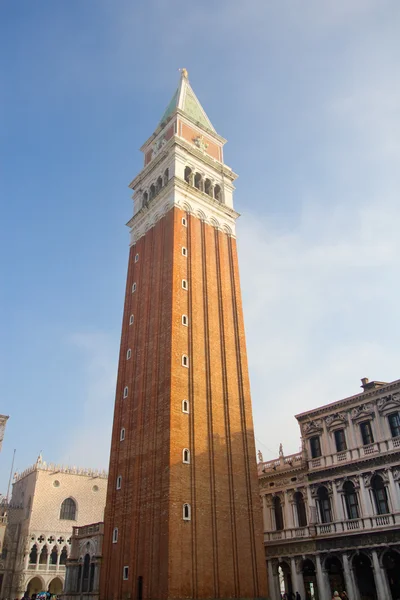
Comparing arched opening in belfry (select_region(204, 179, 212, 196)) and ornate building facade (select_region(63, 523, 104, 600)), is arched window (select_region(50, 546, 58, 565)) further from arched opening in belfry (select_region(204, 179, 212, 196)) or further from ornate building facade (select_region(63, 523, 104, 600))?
arched opening in belfry (select_region(204, 179, 212, 196))

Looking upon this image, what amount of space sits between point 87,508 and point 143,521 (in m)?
33.8

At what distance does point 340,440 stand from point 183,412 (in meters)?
12.8

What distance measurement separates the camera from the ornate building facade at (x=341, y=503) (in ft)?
106

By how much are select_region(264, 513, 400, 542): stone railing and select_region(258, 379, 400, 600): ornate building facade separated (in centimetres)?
6

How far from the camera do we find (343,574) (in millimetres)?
33812

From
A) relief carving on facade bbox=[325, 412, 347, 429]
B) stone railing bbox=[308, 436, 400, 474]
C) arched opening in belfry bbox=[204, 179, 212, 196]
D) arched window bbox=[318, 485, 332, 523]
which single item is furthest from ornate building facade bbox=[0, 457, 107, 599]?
arched opening in belfry bbox=[204, 179, 212, 196]

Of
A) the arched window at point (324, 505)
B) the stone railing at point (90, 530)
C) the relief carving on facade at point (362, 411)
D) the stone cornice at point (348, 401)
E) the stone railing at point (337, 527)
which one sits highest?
the stone cornice at point (348, 401)

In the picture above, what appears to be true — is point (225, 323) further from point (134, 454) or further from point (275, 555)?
point (275, 555)

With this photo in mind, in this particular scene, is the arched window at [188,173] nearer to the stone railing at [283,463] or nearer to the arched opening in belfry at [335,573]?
the stone railing at [283,463]

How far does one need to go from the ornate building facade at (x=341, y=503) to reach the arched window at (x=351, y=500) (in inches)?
2.6

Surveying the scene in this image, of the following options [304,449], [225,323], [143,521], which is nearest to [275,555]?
[304,449]

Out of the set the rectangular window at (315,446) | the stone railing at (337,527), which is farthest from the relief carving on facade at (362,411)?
the stone railing at (337,527)

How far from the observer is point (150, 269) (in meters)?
44.0

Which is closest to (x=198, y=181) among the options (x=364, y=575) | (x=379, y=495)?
(x=379, y=495)
